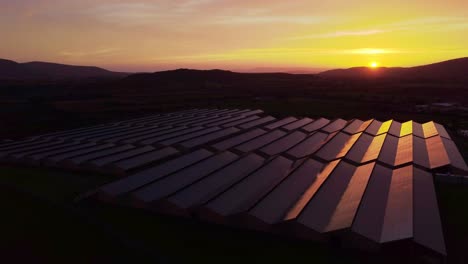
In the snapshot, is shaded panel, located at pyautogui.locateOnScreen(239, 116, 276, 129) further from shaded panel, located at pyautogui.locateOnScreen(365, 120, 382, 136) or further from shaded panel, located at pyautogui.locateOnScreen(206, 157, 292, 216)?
shaded panel, located at pyautogui.locateOnScreen(206, 157, 292, 216)

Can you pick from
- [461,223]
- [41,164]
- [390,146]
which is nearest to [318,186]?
[461,223]

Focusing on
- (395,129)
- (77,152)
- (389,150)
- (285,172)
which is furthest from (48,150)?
(395,129)

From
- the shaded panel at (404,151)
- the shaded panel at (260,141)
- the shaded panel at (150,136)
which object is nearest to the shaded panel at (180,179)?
the shaded panel at (260,141)

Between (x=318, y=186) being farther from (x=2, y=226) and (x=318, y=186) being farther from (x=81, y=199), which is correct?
(x=2, y=226)

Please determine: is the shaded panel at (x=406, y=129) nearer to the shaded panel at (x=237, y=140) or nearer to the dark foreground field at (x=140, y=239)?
the shaded panel at (x=237, y=140)

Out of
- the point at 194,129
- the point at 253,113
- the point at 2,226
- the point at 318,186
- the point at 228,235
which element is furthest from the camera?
the point at 253,113

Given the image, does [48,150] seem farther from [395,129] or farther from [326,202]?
[395,129]
